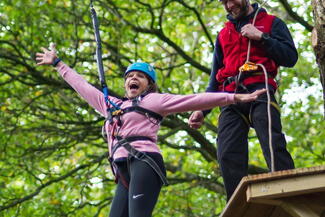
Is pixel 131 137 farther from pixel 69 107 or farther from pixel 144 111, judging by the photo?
pixel 69 107

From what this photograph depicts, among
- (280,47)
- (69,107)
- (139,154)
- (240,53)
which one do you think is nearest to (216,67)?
(240,53)

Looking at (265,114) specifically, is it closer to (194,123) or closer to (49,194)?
(194,123)

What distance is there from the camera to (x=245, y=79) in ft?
15.4

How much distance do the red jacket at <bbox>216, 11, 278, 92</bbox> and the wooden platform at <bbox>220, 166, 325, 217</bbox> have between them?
1133mm

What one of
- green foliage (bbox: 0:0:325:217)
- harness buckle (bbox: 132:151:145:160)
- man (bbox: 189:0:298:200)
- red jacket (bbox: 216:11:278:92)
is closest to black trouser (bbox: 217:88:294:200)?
man (bbox: 189:0:298:200)

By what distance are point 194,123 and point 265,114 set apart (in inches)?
25.0

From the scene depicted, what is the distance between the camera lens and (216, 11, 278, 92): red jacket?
4.75m

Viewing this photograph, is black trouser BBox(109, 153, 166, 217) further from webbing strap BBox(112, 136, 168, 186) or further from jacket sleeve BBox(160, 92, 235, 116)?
jacket sleeve BBox(160, 92, 235, 116)

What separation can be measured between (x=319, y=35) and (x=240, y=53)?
58 cm

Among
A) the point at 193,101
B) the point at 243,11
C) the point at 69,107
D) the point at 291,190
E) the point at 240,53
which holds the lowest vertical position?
the point at 291,190

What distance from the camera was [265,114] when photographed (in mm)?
4551

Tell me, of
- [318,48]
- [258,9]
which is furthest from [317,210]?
[258,9]

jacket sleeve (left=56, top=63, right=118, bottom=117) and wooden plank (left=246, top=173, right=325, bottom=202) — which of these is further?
jacket sleeve (left=56, top=63, right=118, bottom=117)

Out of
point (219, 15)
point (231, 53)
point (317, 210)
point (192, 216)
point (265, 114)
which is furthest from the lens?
point (219, 15)
